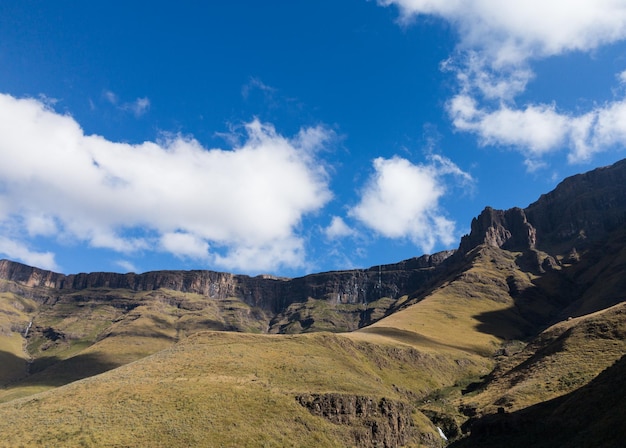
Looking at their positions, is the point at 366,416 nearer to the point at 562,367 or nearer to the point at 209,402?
the point at 209,402

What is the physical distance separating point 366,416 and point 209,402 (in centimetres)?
3057

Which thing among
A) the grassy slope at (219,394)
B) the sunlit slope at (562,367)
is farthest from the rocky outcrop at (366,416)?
the sunlit slope at (562,367)

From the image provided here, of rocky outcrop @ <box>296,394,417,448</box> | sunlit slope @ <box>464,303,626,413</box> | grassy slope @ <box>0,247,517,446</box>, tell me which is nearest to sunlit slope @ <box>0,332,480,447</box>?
grassy slope @ <box>0,247,517,446</box>

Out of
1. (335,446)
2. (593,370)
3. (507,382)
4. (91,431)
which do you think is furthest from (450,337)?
(91,431)

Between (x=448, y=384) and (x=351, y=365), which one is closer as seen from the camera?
(x=351, y=365)

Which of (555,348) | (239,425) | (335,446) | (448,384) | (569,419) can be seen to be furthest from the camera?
(448,384)

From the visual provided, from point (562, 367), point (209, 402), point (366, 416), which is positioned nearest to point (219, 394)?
point (209, 402)

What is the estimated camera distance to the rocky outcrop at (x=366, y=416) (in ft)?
282

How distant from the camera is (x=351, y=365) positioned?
400 ft

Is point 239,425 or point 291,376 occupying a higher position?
point 291,376

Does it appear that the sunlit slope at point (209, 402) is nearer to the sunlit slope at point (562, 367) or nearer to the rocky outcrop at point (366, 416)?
the rocky outcrop at point (366, 416)

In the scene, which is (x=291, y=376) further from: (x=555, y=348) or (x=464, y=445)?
(x=555, y=348)

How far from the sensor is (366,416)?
294ft

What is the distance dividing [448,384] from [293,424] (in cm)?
8126
